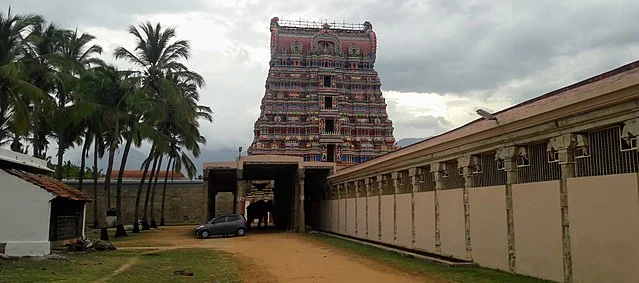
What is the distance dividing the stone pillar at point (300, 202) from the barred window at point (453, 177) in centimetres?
1768

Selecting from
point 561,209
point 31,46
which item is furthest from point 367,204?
point 31,46

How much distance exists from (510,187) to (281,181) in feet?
109

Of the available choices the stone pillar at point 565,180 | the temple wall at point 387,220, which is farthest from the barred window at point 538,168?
the temple wall at point 387,220

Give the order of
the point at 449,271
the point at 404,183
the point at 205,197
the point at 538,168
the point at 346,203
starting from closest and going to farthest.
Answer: the point at 538,168 → the point at 449,271 → the point at 404,183 → the point at 346,203 → the point at 205,197

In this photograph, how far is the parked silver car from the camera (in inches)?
1176

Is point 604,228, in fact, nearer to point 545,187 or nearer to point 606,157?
point 606,157

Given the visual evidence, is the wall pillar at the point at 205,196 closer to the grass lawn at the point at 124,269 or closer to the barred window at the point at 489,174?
the grass lawn at the point at 124,269

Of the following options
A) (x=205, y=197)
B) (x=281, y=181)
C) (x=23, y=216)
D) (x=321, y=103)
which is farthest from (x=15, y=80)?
(x=321, y=103)

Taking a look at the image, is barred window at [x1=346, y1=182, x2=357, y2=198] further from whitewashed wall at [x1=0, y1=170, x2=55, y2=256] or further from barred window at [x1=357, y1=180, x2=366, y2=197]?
whitewashed wall at [x1=0, y1=170, x2=55, y2=256]

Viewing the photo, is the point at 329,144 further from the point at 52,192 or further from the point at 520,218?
the point at 520,218

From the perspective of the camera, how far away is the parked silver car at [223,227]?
98.0 ft

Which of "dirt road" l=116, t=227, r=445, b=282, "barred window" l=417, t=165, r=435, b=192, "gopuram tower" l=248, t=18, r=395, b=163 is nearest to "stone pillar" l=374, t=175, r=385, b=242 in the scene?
"dirt road" l=116, t=227, r=445, b=282

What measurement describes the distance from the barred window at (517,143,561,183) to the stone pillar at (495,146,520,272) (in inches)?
5.8

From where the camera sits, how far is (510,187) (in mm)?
12391
